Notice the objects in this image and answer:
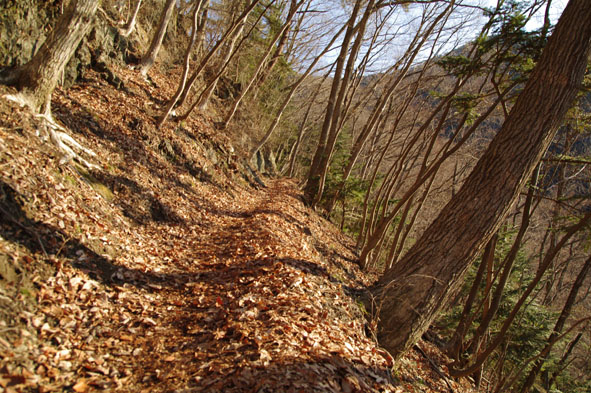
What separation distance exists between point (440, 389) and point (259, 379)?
3895mm

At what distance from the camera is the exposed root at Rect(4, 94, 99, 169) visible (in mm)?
4668

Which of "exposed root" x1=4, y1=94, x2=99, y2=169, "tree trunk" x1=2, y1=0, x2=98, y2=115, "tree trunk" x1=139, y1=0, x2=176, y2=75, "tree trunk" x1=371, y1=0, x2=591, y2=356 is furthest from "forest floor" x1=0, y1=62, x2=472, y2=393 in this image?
"tree trunk" x1=139, y1=0, x2=176, y2=75

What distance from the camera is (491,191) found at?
4242 mm

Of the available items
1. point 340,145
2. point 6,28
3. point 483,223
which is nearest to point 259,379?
point 483,223

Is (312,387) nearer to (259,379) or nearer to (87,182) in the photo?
(259,379)

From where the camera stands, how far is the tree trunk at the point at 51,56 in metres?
4.72

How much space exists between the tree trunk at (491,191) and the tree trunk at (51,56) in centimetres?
622

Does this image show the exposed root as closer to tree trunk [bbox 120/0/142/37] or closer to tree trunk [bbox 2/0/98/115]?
tree trunk [bbox 2/0/98/115]

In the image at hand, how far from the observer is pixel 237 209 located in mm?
9758

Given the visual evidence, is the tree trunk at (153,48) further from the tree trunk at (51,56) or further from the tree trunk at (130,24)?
the tree trunk at (51,56)

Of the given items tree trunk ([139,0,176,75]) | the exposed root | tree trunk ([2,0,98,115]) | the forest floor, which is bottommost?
the forest floor

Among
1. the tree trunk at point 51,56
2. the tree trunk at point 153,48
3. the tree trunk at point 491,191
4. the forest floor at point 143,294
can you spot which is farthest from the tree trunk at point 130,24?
the tree trunk at point 491,191

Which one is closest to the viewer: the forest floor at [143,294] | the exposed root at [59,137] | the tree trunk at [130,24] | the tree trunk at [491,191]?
the forest floor at [143,294]

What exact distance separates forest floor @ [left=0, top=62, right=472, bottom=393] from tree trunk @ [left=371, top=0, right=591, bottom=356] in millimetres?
675
